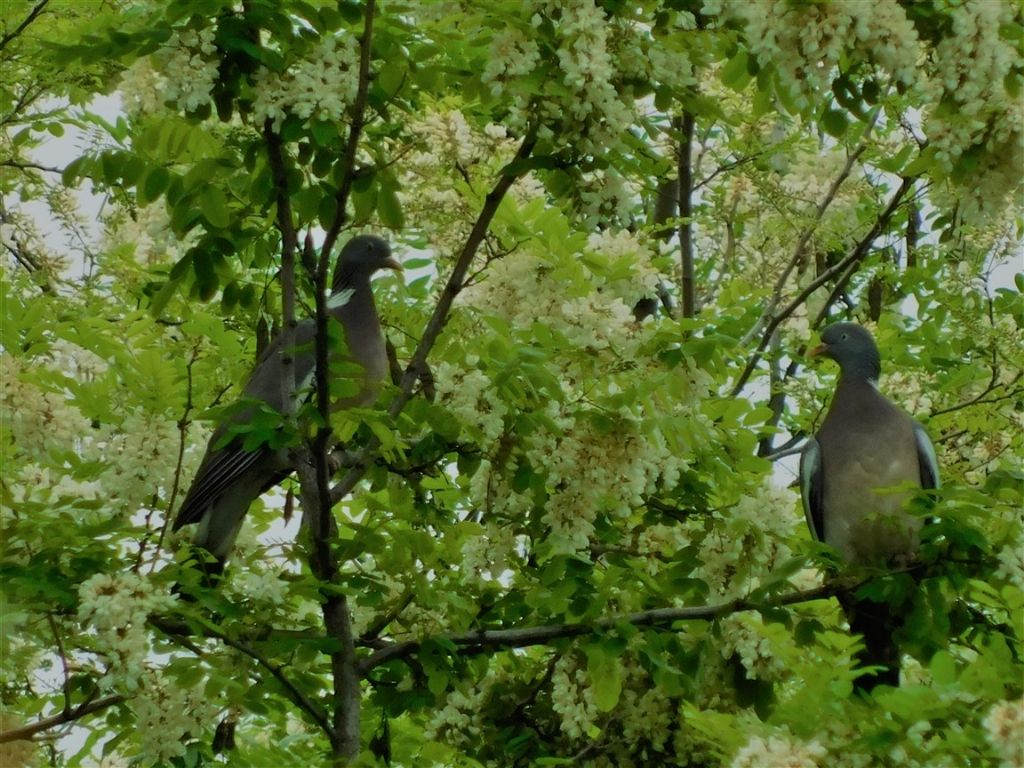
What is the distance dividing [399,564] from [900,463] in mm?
2199

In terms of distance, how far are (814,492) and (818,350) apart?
2.81 ft

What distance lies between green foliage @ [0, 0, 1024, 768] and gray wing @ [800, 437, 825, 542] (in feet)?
1.78

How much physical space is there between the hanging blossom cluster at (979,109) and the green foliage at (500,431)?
0.01 m

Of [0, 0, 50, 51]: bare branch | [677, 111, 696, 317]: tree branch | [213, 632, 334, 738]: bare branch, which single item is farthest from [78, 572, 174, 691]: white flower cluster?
[677, 111, 696, 317]: tree branch

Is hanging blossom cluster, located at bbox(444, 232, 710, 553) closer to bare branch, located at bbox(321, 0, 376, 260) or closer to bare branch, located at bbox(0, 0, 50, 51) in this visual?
bare branch, located at bbox(321, 0, 376, 260)

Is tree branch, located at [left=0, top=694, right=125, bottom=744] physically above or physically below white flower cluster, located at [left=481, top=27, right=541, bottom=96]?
below

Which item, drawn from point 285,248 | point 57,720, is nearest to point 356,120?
point 285,248

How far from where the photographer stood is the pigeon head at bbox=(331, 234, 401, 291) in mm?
6613

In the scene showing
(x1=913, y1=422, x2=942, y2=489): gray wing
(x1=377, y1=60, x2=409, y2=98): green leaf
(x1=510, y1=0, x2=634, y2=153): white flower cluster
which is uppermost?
(x1=377, y1=60, x2=409, y2=98): green leaf

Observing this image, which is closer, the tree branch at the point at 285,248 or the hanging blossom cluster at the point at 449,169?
the tree branch at the point at 285,248

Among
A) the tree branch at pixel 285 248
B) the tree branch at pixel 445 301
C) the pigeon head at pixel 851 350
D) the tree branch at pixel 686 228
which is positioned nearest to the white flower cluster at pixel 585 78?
the tree branch at pixel 445 301

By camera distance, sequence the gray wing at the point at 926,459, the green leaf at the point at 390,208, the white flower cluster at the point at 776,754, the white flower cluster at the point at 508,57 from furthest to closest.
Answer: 1. the gray wing at the point at 926,459
2. the green leaf at the point at 390,208
3. the white flower cluster at the point at 508,57
4. the white flower cluster at the point at 776,754

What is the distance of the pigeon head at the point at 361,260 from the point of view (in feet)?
21.7

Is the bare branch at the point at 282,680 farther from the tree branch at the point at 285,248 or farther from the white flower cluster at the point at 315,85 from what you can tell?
the white flower cluster at the point at 315,85
